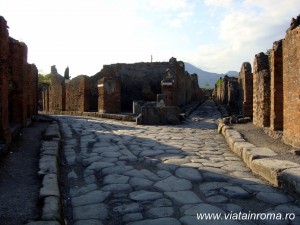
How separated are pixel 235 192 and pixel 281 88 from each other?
4.29 metres

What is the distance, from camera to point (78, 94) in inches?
717

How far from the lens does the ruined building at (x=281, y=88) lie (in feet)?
19.4

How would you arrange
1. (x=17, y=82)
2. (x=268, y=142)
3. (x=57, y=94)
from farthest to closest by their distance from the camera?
(x=57, y=94) → (x=17, y=82) → (x=268, y=142)

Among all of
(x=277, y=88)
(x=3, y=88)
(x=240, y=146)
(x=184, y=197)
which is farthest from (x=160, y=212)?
(x=277, y=88)

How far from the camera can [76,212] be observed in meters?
3.29

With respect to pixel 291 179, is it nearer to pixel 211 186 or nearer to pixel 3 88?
pixel 211 186

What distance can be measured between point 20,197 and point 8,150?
230 cm

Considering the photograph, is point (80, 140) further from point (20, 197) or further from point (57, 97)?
point (57, 97)

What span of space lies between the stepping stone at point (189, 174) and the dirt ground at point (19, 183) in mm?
1889

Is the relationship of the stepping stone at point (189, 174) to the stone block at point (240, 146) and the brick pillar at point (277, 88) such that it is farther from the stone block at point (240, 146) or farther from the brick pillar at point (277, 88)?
the brick pillar at point (277, 88)

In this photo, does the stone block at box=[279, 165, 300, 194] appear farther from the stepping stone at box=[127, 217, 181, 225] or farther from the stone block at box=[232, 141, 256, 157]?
the stone block at box=[232, 141, 256, 157]

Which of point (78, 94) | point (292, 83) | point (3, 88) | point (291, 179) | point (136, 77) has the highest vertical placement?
point (136, 77)

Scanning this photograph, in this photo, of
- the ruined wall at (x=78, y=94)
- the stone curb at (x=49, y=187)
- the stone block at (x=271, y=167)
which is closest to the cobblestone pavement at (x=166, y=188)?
the stone block at (x=271, y=167)

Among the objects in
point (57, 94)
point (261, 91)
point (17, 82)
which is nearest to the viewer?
point (17, 82)
